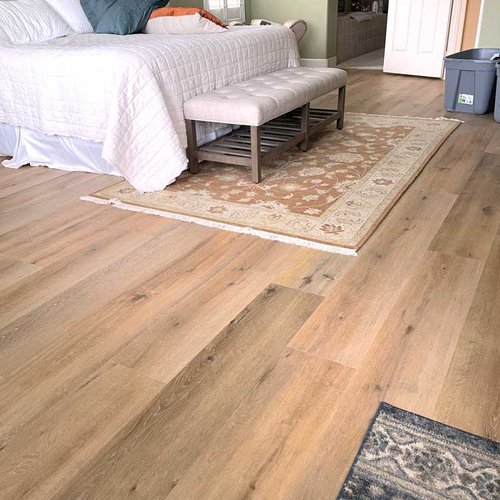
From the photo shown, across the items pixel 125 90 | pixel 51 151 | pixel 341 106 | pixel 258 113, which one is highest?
pixel 125 90

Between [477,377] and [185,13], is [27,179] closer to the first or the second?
[185,13]

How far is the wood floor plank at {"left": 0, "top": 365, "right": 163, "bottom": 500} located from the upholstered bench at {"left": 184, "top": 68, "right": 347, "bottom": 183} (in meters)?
1.69

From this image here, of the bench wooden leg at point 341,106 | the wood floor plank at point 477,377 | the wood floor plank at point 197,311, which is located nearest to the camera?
the wood floor plank at point 477,377

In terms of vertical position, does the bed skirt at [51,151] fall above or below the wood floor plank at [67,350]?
above

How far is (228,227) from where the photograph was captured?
252 cm

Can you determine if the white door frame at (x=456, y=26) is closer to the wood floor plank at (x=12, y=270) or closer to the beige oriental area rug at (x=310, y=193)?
the beige oriental area rug at (x=310, y=193)

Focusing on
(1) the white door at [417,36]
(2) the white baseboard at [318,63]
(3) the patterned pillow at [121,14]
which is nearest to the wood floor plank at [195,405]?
(3) the patterned pillow at [121,14]

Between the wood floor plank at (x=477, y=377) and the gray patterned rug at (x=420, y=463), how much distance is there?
0.17 feet

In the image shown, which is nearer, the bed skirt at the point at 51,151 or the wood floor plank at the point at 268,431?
the wood floor plank at the point at 268,431

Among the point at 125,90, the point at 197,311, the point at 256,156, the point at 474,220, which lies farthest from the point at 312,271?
the point at 125,90

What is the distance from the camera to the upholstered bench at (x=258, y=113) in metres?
2.87

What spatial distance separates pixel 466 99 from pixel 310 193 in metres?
2.40

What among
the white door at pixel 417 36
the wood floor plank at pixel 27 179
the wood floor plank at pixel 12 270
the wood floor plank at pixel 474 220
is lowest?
the wood floor plank at pixel 27 179

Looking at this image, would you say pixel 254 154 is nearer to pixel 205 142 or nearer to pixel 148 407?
pixel 205 142
